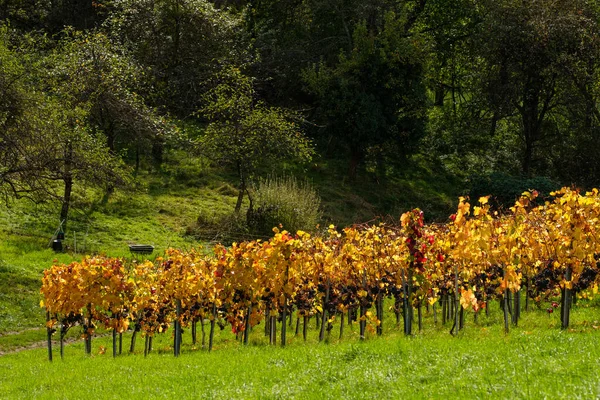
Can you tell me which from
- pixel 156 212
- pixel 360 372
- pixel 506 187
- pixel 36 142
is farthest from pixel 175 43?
pixel 360 372

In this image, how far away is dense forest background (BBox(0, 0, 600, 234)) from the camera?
Result: 31672 millimetres

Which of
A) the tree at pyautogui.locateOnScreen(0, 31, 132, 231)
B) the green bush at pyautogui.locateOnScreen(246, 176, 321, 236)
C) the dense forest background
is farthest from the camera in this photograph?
the dense forest background

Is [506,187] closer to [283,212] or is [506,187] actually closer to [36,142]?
[283,212]

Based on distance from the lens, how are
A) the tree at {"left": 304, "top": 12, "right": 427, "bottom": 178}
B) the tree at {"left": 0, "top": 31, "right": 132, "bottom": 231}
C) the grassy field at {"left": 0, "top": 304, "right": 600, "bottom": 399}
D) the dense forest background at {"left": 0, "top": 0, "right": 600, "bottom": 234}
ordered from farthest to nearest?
the tree at {"left": 304, "top": 12, "right": 427, "bottom": 178}, the dense forest background at {"left": 0, "top": 0, "right": 600, "bottom": 234}, the tree at {"left": 0, "top": 31, "right": 132, "bottom": 231}, the grassy field at {"left": 0, "top": 304, "right": 600, "bottom": 399}

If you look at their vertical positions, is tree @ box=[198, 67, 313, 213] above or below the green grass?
above

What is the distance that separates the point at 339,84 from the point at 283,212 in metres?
10.2

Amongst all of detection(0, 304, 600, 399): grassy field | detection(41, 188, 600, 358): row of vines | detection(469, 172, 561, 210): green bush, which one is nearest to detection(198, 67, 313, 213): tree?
detection(469, 172, 561, 210): green bush

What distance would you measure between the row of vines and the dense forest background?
1370 cm

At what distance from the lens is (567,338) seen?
10.7m

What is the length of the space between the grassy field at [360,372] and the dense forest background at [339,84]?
1608 cm

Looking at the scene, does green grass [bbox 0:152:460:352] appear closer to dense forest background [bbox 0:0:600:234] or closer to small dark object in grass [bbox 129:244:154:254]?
small dark object in grass [bbox 129:244:154:254]

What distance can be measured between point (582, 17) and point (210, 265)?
1038 inches

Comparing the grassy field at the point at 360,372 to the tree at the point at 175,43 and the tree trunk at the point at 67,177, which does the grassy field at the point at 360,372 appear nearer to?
the tree trunk at the point at 67,177

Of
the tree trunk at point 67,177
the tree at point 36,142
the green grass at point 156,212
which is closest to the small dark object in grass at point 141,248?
the green grass at point 156,212
